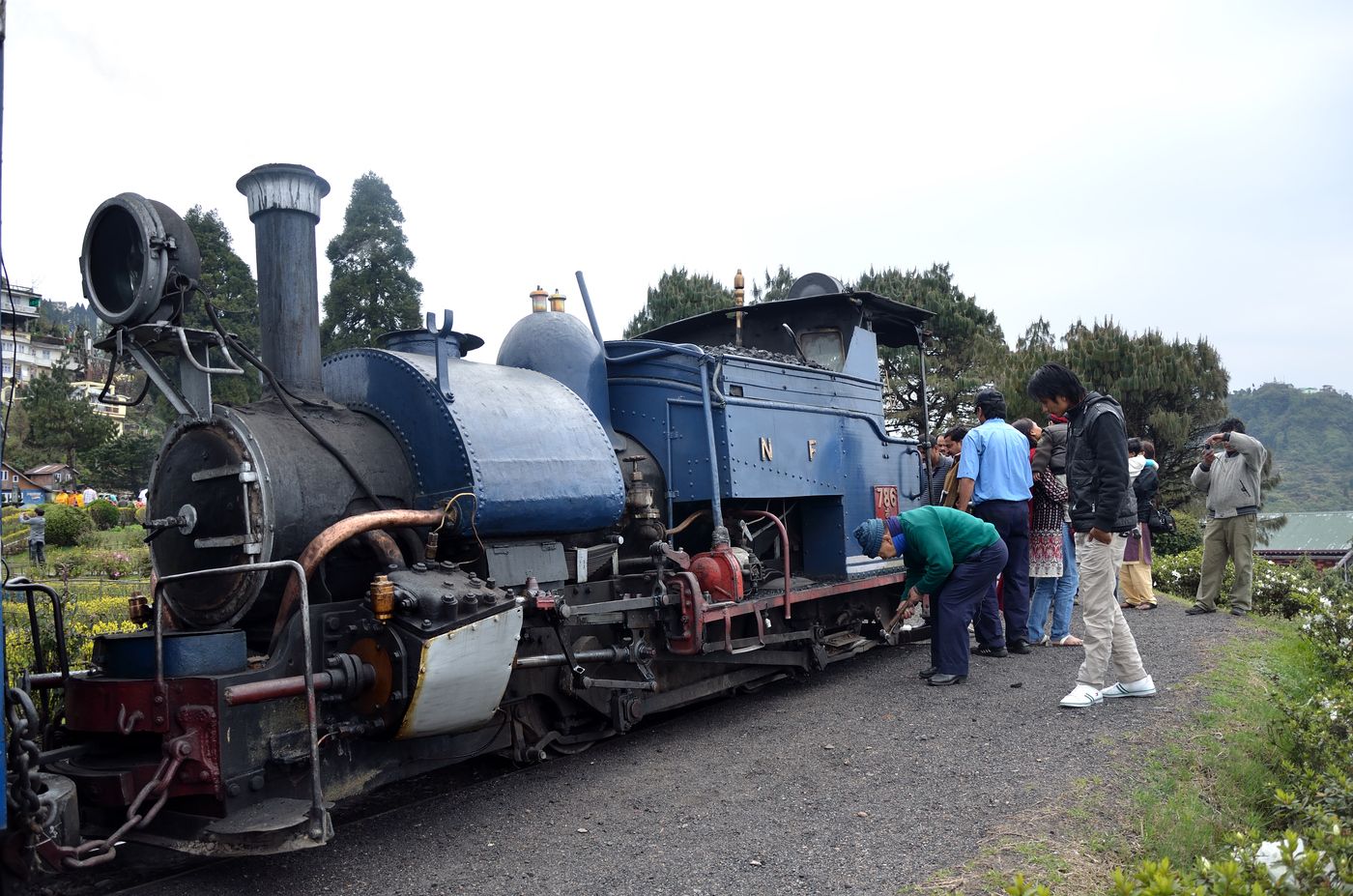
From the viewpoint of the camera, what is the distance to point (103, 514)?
26547 millimetres

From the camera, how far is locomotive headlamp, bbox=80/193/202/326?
415 cm

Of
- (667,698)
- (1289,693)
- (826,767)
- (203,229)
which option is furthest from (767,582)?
(203,229)

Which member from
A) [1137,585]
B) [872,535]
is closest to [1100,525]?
[872,535]

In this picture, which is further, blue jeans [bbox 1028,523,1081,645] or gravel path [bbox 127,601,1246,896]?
blue jeans [bbox 1028,523,1081,645]

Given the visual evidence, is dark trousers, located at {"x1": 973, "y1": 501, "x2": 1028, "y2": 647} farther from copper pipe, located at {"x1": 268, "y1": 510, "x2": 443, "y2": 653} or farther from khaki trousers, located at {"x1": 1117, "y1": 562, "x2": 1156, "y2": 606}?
copper pipe, located at {"x1": 268, "y1": 510, "x2": 443, "y2": 653}

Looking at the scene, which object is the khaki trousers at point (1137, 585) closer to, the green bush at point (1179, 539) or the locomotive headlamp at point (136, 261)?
the locomotive headlamp at point (136, 261)

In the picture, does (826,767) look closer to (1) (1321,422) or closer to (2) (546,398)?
(2) (546,398)

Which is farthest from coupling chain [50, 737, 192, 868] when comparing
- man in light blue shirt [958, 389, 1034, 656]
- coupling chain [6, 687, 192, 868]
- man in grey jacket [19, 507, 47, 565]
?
man in grey jacket [19, 507, 47, 565]

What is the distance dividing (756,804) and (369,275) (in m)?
26.5

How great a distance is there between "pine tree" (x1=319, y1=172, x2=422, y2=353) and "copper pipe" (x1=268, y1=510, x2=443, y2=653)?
23.0 m

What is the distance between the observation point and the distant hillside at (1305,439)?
2063 inches

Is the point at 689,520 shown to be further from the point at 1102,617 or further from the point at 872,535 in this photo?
the point at 1102,617

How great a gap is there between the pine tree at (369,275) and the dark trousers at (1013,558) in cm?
2144

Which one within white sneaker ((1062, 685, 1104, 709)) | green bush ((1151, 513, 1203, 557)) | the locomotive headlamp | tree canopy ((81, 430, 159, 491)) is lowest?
green bush ((1151, 513, 1203, 557))
